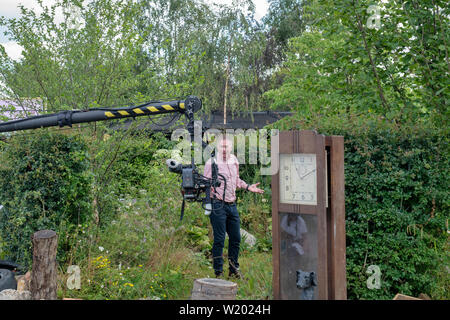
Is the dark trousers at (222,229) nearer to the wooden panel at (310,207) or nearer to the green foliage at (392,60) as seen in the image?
the wooden panel at (310,207)

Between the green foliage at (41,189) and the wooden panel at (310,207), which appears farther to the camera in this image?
the green foliage at (41,189)

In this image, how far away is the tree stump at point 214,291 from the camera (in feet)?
13.5

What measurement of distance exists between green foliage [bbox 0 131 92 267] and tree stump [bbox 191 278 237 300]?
2.24 meters

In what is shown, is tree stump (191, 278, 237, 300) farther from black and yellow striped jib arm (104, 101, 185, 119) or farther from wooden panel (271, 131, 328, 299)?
black and yellow striped jib arm (104, 101, 185, 119)

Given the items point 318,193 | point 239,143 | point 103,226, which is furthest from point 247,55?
point 318,193

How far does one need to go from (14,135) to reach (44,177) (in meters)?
0.92

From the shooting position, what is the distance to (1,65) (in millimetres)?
7781

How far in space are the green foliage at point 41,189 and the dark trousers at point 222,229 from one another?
1.84 m

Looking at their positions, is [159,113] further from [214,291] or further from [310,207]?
[310,207]

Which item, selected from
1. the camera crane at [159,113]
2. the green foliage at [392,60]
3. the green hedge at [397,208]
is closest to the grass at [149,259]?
the camera crane at [159,113]

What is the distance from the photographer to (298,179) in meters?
3.56

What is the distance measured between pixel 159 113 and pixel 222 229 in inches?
75.9

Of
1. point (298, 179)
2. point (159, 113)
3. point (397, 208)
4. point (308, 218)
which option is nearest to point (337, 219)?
point (308, 218)
